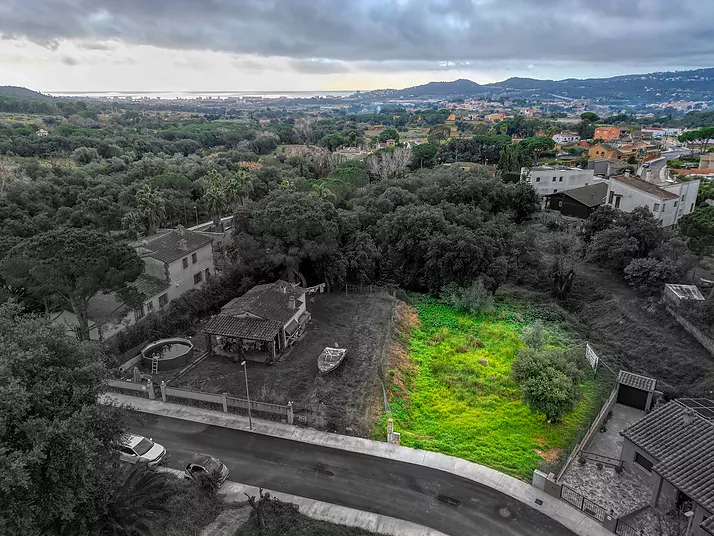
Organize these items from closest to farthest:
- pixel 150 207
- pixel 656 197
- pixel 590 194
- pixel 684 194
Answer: pixel 150 207
pixel 656 197
pixel 684 194
pixel 590 194

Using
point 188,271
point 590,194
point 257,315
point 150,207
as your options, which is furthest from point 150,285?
point 590,194

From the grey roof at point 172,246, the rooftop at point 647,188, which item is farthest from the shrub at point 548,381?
the rooftop at point 647,188

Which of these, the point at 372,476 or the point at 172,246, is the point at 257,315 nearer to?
the point at 172,246

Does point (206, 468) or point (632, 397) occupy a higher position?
point (206, 468)

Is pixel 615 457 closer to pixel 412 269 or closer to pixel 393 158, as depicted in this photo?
pixel 412 269

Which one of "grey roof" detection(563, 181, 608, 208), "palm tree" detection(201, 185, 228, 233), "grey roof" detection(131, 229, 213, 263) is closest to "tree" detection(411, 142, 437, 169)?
"grey roof" detection(563, 181, 608, 208)

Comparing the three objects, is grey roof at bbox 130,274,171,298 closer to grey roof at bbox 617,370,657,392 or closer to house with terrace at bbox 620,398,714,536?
house with terrace at bbox 620,398,714,536
